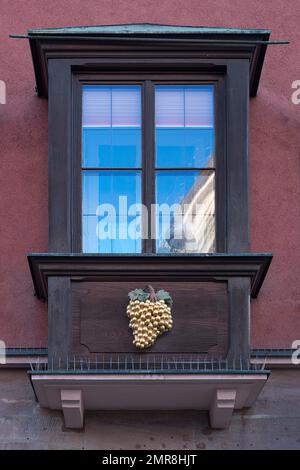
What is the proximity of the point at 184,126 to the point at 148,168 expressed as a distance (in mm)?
539

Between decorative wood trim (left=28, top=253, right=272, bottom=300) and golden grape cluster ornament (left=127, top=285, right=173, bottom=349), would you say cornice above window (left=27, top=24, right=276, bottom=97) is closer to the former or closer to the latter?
decorative wood trim (left=28, top=253, right=272, bottom=300)

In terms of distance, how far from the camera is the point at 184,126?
13.5 metres

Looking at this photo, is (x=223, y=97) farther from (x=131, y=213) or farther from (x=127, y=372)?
(x=127, y=372)

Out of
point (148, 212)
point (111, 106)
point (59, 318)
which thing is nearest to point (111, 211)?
point (148, 212)

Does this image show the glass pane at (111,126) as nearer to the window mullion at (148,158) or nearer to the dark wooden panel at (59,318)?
the window mullion at (148,158)

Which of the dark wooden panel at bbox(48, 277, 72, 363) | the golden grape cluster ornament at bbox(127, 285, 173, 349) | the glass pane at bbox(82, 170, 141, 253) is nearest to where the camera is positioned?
the golden grape cluster ornament at bbox(127, 285, 173, 349)

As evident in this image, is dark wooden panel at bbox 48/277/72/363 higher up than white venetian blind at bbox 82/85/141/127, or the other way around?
white venetian blind at bbox 82/85/141/127

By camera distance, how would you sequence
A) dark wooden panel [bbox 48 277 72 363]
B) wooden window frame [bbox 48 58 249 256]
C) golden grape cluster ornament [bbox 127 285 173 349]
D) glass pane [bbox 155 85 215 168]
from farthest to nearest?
glass pane [bbox 155 85 215 168] < wooden window frame [bbox 48 58 249 256] < dark wooden panel [bbox 48 277 72 363] < golden grape cluster ornament [bbox 127 285 173 349]

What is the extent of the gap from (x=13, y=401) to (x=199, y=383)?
5.70 ft

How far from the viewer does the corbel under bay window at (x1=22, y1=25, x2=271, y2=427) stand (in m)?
12.6

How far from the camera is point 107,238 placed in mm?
13211

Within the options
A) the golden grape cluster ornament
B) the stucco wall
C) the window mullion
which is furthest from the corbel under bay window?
the stucco wall
